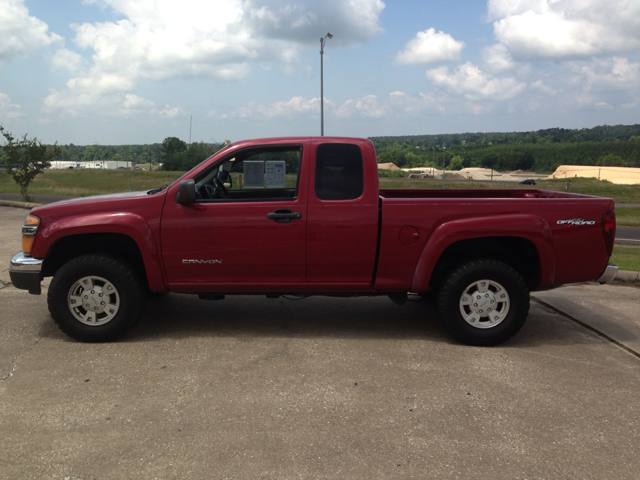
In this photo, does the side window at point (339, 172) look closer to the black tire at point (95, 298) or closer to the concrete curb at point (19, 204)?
→ the black tire at point (95, 298)

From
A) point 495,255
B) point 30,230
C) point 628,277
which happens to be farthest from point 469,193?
point 30,230

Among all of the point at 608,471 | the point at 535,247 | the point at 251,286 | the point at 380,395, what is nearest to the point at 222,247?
the point at 251,286

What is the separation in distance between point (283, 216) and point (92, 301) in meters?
1.91

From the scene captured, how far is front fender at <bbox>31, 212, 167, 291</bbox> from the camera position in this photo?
5039 mm

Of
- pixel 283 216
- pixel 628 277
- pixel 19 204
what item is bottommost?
pixel 628 277

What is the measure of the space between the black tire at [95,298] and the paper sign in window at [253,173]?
1.42 metres

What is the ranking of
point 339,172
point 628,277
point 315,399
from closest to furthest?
1. point 315,399
2. point 339,172
3. point 628,277

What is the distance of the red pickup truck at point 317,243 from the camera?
16.6ft

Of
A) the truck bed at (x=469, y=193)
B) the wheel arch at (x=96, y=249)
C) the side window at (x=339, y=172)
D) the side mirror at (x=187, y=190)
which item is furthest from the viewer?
the truck bed at (x=469, y=193)

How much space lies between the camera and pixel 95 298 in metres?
5.13

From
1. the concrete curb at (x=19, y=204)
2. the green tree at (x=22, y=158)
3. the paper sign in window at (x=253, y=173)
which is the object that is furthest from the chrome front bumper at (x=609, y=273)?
the green tree at (x=22, y=158)

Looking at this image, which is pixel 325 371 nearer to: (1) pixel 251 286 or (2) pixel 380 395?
(2) pixel 380 395

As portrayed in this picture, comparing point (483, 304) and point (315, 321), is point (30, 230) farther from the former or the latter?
point (483, 304)

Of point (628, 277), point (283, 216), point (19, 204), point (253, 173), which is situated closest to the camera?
point (283, 216)
